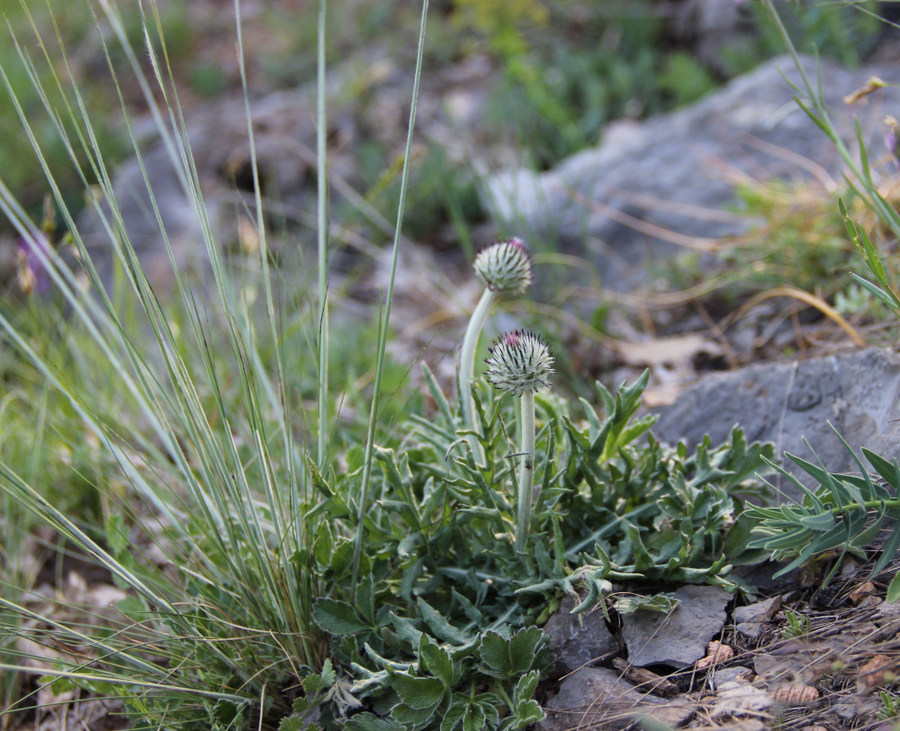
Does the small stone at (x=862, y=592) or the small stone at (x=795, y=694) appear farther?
the small stone at (x=862, y=592)

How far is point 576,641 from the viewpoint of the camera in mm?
1524

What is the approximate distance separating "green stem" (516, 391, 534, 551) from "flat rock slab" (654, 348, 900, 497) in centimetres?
66

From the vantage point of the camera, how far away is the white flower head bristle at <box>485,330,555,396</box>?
1379 millimetres

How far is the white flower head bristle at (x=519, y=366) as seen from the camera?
1.38 metres

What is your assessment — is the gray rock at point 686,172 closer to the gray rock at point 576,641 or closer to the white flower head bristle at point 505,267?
the white flower head bristle at point 505,267

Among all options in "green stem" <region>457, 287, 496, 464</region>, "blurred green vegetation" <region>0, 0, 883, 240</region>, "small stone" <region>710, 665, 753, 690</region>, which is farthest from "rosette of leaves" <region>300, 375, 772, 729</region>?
"blurred green vegetation" <region>0, 0, 883, 240</region>

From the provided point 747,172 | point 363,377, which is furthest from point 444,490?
point 747,172

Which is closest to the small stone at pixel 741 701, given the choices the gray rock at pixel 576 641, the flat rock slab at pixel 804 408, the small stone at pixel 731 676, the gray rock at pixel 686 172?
the small stone at pixel 731 676

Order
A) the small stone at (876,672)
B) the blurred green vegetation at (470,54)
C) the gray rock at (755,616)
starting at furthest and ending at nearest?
the blurred green vegetation at (470,54), the gray rock at (755,616), the small stone at (876,672)

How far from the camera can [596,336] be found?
10.1 feet

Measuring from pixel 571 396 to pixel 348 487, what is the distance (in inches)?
51.7

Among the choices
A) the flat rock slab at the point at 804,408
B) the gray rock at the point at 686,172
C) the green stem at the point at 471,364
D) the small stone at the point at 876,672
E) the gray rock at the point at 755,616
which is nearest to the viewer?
the small stone at the point at 876,672

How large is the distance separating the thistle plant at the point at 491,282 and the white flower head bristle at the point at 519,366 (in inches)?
6.5

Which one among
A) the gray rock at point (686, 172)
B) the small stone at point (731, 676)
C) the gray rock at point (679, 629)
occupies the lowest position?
the gray rock at point (686, 172)
